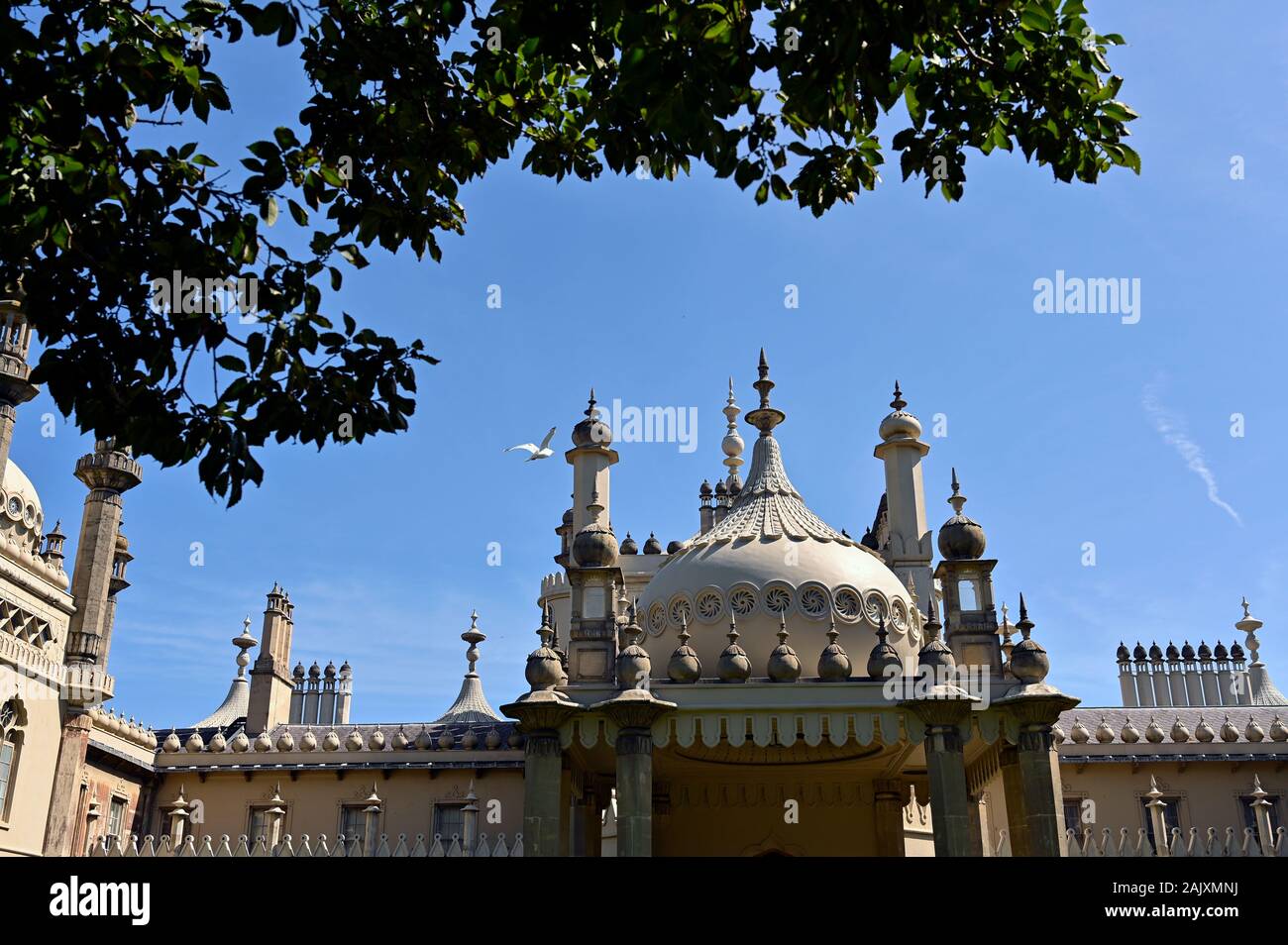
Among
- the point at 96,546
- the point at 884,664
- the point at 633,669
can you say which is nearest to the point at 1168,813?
the point at 884,664

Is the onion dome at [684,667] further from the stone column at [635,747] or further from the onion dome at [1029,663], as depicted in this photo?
the onion dome at [1029,663]

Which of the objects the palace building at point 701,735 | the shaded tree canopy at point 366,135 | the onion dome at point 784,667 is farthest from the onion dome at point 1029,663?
the shaded tree canopy at point 366,135

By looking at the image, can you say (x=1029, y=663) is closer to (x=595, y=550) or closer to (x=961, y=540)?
(x=961, y=540)

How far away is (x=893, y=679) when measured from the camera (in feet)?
66.3

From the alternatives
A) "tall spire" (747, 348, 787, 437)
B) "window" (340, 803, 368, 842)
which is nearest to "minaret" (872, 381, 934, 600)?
"tall spire" (747, 348, 787, 437)

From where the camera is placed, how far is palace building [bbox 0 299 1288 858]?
65.8ft

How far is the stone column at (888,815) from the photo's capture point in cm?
2570

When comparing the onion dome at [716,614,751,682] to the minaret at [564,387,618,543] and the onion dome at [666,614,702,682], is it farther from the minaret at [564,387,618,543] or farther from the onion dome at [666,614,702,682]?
the minaret at [564,387,618,543]

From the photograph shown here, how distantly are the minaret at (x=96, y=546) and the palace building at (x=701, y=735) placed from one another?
0.08 metres

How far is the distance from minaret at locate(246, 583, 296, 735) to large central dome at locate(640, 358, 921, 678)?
645 inches

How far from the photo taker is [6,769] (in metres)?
26.3

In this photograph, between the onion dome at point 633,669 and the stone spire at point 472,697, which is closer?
the onion dome at point 633,669

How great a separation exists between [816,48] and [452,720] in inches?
1315
